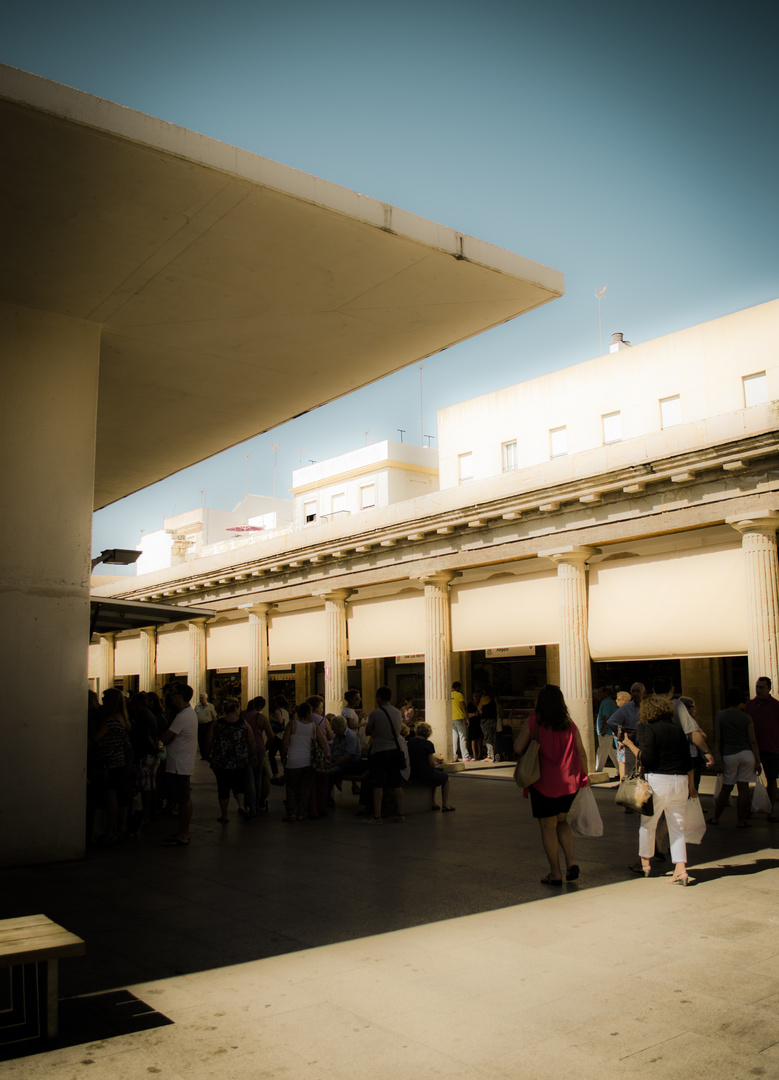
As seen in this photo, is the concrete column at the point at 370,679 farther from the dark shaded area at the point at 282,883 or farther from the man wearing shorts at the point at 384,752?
the man wearing shorts at the point at 384,752

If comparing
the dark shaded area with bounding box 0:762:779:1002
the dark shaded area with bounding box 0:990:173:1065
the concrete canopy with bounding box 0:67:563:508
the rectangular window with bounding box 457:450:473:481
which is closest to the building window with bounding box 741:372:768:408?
the rectangular window with bounding box 457:450:473:481

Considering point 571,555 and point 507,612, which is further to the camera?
point 507,612

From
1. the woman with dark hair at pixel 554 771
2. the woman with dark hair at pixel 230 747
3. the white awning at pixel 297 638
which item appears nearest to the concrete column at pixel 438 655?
the white awning at pixel 297 638

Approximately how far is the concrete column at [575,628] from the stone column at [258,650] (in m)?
11.6

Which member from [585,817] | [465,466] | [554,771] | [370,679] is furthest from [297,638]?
[554,771]

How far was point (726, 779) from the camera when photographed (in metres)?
9.98

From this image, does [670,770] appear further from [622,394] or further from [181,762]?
[622,394]

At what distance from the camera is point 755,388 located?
2644cm

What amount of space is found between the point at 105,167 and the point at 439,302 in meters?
3.75

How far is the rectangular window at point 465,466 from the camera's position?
35.0 meters

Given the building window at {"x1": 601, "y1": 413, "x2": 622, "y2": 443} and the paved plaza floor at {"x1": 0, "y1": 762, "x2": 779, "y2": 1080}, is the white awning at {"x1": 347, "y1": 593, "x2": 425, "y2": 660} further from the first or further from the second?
the paved plaza floor at {"x1": 0, "y1": 762, "x2": 779, "y2": 1080}

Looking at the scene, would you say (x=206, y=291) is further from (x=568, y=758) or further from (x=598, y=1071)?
(x=598, y=1071)

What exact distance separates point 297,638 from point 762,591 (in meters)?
14.5

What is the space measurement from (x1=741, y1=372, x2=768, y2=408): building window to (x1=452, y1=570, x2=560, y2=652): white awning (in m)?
12.2
